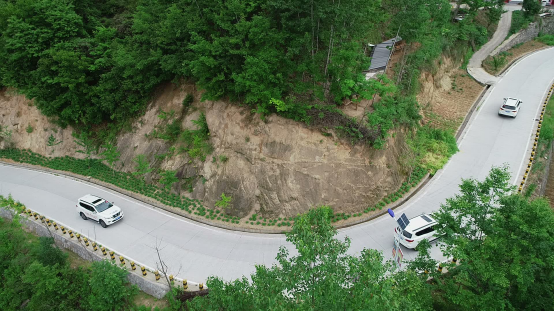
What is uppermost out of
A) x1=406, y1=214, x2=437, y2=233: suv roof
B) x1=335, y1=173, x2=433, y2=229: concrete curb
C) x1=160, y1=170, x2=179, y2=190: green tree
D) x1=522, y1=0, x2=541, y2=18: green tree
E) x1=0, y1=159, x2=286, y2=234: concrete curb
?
x1=522, y1=0, x2=541, y2=18: green tree

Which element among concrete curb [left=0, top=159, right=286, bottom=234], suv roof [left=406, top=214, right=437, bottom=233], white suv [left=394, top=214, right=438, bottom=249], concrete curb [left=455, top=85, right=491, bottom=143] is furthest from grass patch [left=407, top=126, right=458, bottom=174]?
concrete curb [left=0, top=159, right=286, bottom=234]

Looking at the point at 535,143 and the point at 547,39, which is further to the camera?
the point at 547,39

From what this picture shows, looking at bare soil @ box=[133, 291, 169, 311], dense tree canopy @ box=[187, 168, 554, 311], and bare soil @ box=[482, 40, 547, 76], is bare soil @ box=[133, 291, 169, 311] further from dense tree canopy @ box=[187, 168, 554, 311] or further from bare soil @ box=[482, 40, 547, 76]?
bare soil @ box=[482, 40, 547, 76]

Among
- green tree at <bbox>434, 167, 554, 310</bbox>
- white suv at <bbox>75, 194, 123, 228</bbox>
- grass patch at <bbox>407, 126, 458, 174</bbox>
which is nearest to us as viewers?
green tree at <bbox>434, 167, 554, 310</bbox>

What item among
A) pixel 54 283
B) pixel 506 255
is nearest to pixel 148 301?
pixel 54 283

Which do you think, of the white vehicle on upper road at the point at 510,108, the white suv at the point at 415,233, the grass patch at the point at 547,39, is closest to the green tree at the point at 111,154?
the white suv at the point at 415,233

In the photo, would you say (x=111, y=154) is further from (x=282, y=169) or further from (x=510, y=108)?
(x=510, y=108)

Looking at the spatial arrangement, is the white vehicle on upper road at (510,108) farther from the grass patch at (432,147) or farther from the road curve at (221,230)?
the grass patch at (432,147)
